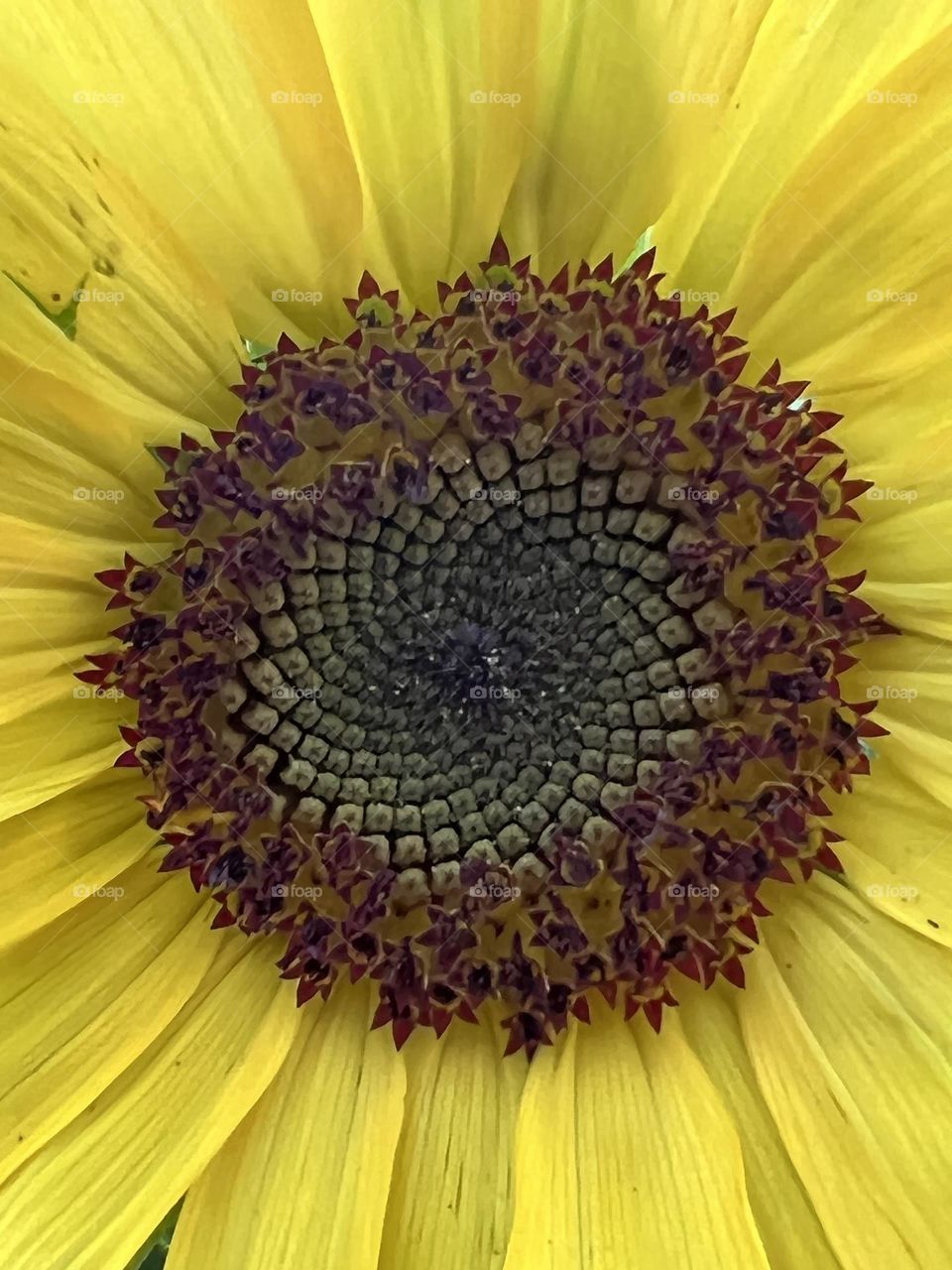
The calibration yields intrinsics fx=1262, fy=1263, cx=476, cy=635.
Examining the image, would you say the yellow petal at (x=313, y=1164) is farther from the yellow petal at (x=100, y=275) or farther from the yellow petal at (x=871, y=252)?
the yellow petal at (x=871, y=252)

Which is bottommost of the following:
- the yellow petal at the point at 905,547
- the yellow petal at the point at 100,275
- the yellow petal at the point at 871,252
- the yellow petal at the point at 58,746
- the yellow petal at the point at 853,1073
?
the yellow petal at the point at 853,1073

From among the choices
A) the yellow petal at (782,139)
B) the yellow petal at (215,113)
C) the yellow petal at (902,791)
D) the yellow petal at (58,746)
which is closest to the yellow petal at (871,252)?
A: the yellow petal at (782,139)

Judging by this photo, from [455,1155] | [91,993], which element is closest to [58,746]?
[91,993]

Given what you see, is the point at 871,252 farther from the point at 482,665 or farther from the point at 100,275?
the point at 100,275

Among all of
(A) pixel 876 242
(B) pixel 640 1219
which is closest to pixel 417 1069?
(B) pixel 640 1219

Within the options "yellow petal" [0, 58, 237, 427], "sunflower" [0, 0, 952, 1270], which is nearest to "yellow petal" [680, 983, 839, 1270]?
"sunflower" [0, 0, 952, 1270]

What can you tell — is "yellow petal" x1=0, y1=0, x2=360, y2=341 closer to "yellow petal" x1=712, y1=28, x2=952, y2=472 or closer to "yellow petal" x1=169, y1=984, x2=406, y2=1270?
"yellow petal" x1=712, y1=28, x2=952, y2=472

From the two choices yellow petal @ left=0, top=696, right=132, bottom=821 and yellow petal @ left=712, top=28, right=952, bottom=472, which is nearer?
yellow petal @ left=712, top=28, right=952, bottom=472
